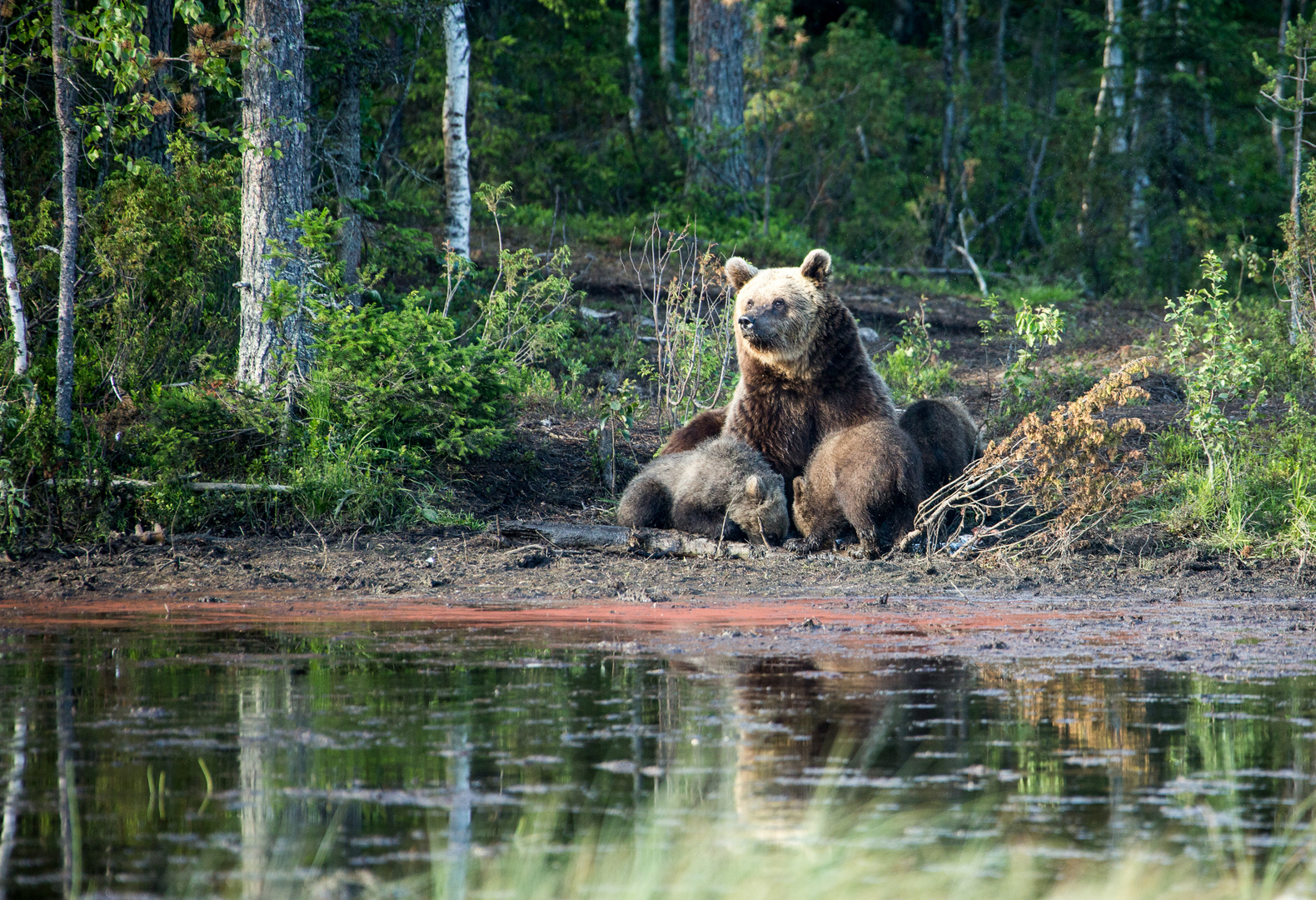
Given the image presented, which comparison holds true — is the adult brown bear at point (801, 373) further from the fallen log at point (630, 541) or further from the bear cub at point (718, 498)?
the fallen log at point (630, 541)

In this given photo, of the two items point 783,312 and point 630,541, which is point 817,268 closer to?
point 783,312

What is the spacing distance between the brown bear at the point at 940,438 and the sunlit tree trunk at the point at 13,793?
6.18m

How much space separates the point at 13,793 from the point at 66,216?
20.7 ft

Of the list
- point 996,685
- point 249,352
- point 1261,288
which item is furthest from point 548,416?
point 1261,288

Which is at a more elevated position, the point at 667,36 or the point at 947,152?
the point at 667,36

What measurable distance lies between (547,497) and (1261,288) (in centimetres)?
1510

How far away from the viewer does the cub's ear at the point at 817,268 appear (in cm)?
912

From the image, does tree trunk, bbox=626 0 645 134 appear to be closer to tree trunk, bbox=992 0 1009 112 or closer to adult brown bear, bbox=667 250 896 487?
tree trunk, bbox=992 0 1009 112

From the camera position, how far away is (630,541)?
8609mm

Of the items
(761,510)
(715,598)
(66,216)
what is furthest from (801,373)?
(66,216)

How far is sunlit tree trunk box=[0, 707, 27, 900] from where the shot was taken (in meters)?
3.07

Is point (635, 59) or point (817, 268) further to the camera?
point (635, 59)

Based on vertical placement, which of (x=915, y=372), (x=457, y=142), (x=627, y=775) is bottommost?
(x=627, y=775)

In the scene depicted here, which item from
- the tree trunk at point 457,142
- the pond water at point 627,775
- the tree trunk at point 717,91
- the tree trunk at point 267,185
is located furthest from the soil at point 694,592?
the tree trunk at point 717,91
